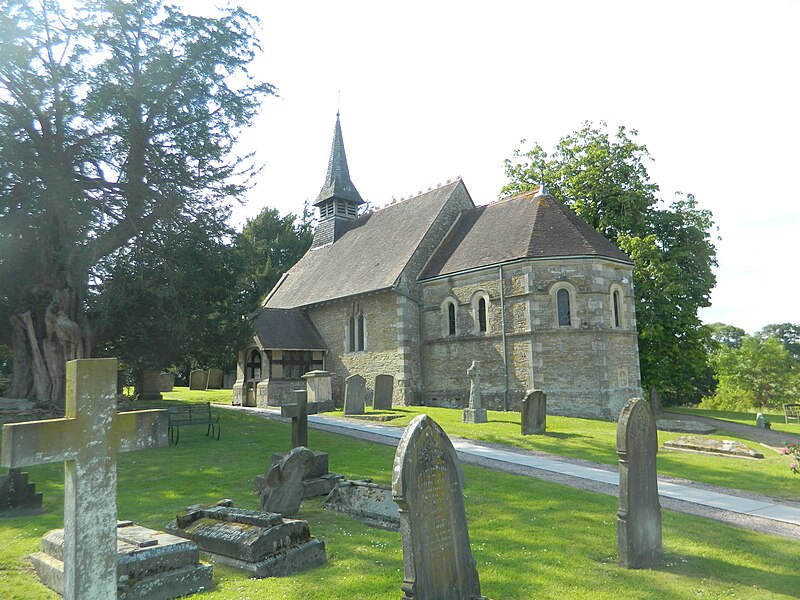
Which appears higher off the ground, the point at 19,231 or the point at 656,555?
the point at 19,231

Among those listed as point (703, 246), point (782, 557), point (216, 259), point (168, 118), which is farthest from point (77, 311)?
point (703, 246)

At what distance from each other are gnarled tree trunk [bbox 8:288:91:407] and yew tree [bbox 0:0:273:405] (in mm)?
39

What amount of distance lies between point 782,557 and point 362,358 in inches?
804

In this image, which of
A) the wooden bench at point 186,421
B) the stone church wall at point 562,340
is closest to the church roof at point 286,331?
the wooden bench at point 186,421

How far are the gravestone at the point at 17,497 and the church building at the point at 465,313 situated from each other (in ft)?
53.3

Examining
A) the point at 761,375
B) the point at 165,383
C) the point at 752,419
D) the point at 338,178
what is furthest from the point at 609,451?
the point at 761,375

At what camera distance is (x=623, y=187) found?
28.7 meters

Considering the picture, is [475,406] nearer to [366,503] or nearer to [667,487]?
[667,487]

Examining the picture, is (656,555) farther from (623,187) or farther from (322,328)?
(623,187)

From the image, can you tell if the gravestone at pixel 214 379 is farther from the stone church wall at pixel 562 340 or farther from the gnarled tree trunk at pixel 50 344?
the stone church wall at pixel 562 340

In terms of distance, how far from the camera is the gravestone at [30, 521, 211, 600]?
480cm

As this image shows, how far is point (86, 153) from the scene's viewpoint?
16.6 metres

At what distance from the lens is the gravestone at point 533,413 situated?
50.5 feet

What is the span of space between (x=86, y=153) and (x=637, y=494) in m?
17.4
